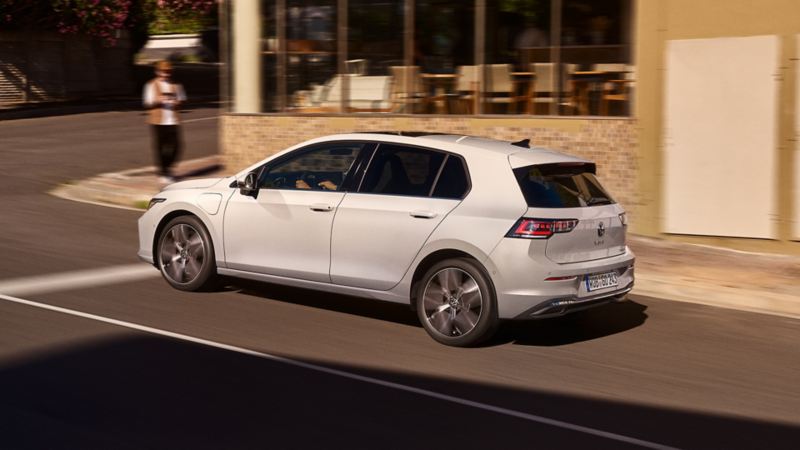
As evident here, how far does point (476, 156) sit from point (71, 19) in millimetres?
29916

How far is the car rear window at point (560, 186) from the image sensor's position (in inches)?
328

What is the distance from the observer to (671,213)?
1428cm

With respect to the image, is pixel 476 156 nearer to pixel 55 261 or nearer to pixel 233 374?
pixel 233 374

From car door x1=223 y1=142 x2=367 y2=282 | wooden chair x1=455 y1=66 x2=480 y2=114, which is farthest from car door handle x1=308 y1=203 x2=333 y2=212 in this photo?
wooden chair x1=455 y1=66 x2=480 y2=114

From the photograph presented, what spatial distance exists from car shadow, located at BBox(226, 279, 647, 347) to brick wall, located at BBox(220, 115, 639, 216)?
14.5 feet

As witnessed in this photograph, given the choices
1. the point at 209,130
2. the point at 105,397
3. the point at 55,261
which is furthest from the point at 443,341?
the point at 209,130

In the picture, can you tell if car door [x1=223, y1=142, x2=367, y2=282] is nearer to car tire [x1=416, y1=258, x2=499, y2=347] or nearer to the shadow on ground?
car tire [x1=416, y1=258, x2=499, y2=347]

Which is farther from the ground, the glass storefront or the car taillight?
the glass storefront

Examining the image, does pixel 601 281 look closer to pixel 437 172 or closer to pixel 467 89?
pixel 437 172

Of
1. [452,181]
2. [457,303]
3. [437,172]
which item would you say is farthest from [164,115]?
[457,303]

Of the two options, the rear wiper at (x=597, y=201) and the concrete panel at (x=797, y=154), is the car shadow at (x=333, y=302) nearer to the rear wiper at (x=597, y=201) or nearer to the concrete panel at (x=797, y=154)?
the rear wiper at (x=597, y=201)

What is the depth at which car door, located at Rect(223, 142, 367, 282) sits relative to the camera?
909 cm

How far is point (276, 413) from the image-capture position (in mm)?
A: 6402

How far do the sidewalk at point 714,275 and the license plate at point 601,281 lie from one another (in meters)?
2.59
